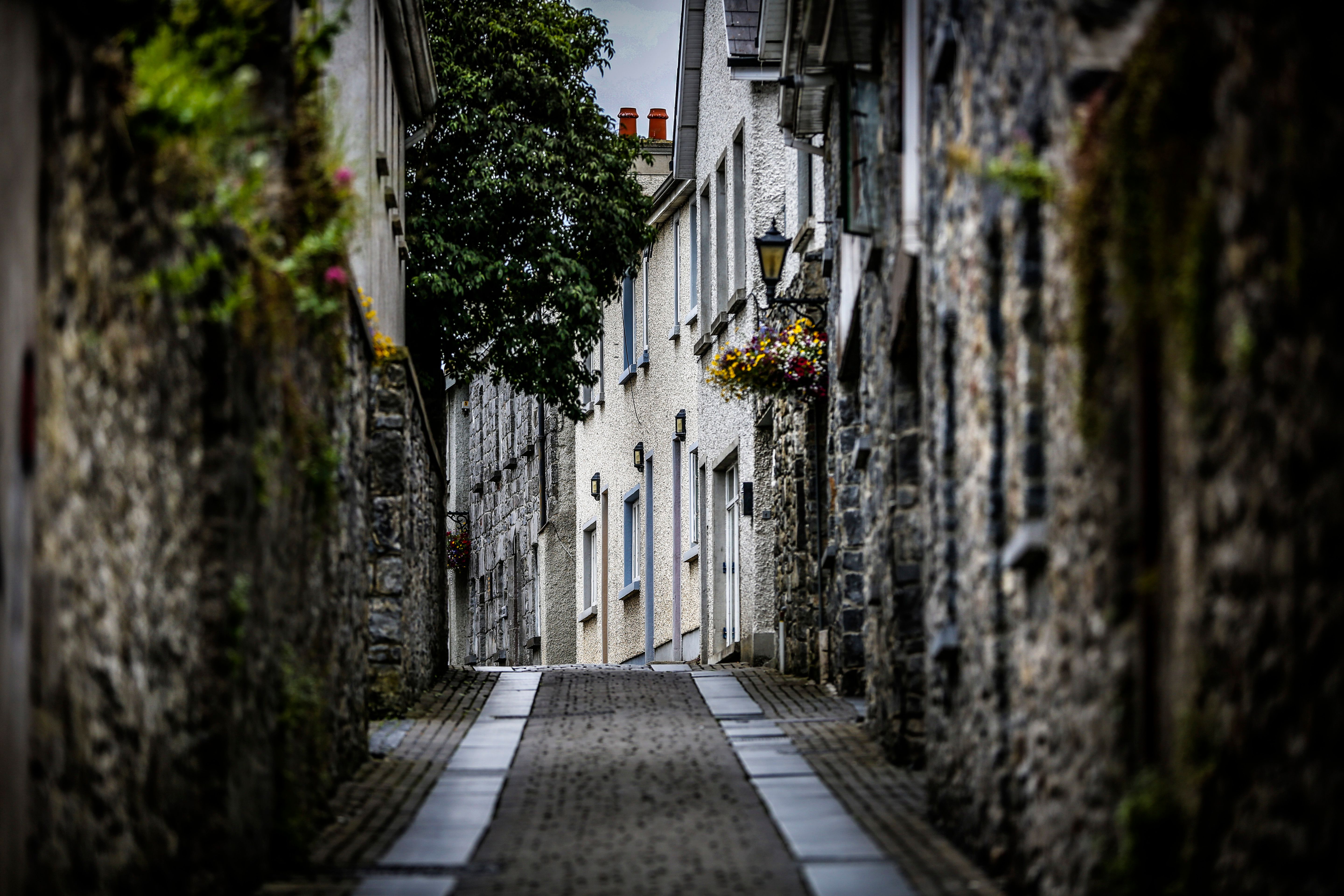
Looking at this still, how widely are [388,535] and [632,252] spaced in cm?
900

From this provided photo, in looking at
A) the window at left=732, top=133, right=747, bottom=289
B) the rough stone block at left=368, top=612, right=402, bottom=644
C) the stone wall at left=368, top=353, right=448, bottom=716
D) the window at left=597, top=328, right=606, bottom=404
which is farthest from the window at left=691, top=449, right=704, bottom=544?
the rough stone block at left=368, top=612, right=402, bottom=644

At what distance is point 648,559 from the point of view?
77.1ft

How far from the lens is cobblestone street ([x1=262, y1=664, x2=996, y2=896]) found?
21.3 feet

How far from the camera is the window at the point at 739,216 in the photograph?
18406 mm

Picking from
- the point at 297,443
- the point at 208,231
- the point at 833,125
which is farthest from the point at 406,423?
the point at 208,231

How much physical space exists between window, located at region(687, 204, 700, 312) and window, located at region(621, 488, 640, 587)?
3843 millimetres

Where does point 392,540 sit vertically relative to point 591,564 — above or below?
above

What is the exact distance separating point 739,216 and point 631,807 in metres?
11.5

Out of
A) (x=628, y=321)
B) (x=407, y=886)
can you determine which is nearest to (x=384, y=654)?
(x=407, y=886)

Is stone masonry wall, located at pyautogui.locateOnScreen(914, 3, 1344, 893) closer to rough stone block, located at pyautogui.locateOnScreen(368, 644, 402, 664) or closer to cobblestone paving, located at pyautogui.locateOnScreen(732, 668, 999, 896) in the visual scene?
cobblestone paving, located at pyautogui.locateOnScreen(732, 668, 999, 896)

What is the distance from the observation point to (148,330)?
5109mm

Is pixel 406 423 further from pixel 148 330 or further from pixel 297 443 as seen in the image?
pixel 148 330

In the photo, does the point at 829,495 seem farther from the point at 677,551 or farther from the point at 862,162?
the point at 677,551

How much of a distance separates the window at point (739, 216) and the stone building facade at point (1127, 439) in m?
9.66
